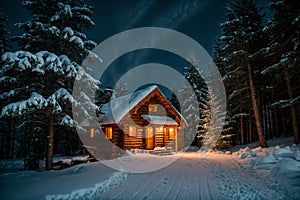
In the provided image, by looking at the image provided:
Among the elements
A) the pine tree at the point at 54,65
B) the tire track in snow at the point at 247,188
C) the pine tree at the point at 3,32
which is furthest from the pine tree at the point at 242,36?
the pine tree at the point at 3,32

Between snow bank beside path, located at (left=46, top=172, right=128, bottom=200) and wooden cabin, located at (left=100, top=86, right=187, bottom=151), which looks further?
wooden cabin, located at (left=100, top=86, right=187, bottom=151)

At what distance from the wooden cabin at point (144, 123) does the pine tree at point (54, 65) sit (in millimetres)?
7558

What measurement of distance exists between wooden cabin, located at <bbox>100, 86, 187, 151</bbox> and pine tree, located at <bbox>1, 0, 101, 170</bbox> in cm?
756

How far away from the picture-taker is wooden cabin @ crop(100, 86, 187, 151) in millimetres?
20656

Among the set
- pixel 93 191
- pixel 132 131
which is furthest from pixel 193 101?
pixel 93 191

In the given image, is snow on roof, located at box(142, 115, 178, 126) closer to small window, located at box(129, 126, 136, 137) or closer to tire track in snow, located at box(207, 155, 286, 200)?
small window, located at box(129, 126, 136, 137)

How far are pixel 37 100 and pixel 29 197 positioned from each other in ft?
21.3

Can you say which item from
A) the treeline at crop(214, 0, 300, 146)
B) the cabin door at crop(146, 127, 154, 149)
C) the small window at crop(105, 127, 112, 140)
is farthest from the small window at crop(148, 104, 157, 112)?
the treeline at crop(214, 0, 300, 146)

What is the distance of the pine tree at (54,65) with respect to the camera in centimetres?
1113

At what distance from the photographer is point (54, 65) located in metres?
11.1

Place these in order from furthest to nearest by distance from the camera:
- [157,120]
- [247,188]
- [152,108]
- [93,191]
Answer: [152,108] → [157,120] → [247,188] → [93,191]

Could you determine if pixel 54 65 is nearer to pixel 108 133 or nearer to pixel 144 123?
pixel 144 123

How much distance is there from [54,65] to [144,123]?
42.1 feet

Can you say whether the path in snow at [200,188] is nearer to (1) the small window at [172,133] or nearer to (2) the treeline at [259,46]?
(2) the treeline at [259,46]
